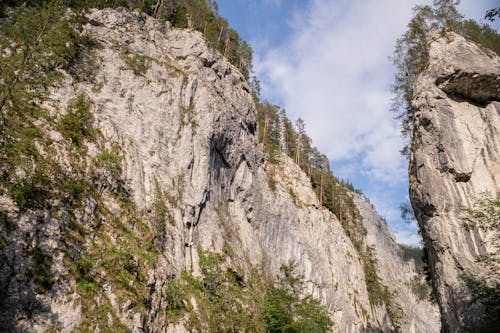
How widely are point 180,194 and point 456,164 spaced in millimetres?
19870

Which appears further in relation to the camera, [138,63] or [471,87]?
[138,63]

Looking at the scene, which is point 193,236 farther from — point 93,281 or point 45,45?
point 45,45

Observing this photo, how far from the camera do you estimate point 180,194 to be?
2433cm

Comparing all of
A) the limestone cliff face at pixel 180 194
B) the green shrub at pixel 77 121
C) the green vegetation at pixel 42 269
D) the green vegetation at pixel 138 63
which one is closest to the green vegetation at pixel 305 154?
the limestone cliff face at pixel 180 194

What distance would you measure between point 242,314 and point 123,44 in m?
25.7

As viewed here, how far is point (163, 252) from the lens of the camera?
1967 centimetres


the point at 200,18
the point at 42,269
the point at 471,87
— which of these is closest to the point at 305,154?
the point at 200,18

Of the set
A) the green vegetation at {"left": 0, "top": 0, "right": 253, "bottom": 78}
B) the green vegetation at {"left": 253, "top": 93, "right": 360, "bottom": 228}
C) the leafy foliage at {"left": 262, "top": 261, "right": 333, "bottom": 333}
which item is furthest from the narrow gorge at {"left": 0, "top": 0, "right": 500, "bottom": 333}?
the green vegetation at {"left": 253, "top": 93, "right": 360, "bottom": 228}

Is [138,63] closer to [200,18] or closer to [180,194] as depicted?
[180,194]

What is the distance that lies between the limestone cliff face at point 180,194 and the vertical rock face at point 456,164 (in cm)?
1477

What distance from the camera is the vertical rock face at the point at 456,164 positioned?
20.3 meters

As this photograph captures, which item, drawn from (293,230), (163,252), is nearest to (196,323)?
(163,252)

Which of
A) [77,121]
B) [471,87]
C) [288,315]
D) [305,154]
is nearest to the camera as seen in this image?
[77,121]

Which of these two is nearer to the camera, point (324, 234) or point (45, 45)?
point (45, 45)
